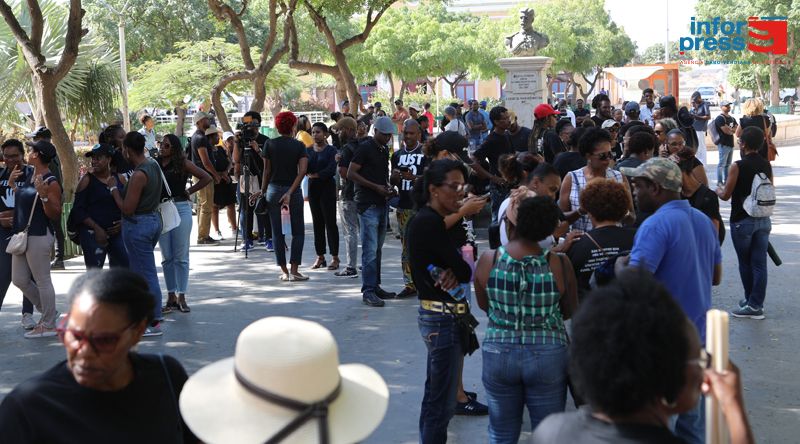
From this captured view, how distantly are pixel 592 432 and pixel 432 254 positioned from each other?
280 cm

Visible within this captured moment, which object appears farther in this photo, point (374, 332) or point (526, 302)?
point (374, 332)

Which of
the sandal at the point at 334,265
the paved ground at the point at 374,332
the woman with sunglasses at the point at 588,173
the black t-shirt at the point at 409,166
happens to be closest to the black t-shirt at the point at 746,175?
the paved ground at the point at 374,332

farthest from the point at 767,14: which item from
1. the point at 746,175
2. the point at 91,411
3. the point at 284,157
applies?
the point at 91,411

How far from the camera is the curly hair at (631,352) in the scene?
7.77 feet

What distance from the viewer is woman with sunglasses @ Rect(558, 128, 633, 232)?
269 inches

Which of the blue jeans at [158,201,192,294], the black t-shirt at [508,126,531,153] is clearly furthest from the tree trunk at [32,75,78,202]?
the black t-shirt at [508,126,531,153]

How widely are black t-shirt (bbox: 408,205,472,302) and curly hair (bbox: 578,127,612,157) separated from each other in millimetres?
1948

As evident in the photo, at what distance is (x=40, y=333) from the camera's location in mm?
8891

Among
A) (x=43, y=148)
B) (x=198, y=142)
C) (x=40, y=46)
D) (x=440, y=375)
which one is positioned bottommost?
(x=440, y=375)

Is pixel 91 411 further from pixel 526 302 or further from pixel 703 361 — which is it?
pixel 526 302

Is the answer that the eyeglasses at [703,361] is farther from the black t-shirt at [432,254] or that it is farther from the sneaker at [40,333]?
the sneaker at [40,333]

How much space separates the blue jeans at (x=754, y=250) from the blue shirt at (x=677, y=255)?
396cm

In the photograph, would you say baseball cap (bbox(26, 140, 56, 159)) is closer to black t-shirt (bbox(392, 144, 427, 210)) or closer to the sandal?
black t-shirt (bbox(392, 144, 427, 210))
